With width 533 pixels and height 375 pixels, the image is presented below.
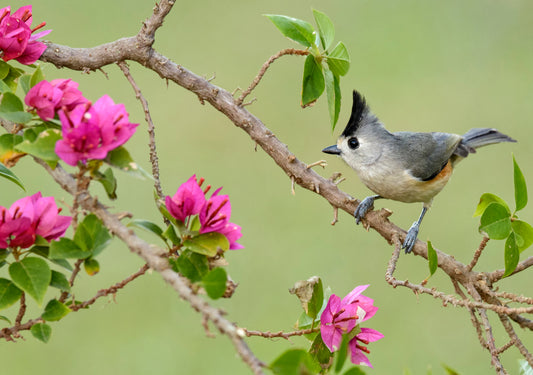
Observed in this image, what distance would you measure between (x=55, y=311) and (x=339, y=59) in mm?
574

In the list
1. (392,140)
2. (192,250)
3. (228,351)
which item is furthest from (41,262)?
(228,351)

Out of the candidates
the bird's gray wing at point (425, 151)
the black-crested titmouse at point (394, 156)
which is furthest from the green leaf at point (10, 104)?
the bird's gray wing at point (425, 151)

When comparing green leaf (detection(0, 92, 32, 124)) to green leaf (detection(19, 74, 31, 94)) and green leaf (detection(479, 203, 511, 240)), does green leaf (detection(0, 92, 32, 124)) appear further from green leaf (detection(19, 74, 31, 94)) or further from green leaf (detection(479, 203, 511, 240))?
green leaf (detection(479, 203, 511, 240))

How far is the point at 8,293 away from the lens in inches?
31.0

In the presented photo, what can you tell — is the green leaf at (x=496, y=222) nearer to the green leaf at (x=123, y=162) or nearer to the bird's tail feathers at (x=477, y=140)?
the green leaf at (x=123, y=162)

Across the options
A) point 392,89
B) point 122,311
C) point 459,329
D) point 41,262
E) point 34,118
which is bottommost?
point 122,311

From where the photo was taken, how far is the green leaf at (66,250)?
0.76 metres

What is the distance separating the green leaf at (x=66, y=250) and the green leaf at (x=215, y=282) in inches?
6.9

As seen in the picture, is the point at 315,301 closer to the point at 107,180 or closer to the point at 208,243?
the point at 208,243

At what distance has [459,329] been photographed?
11.3ft

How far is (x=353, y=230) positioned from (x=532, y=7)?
2795 millimetres

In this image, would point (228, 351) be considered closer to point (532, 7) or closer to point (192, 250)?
point (192, 250)

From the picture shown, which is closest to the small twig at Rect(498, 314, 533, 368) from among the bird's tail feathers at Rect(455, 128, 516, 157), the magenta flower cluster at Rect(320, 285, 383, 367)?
the magenta flower cluster at Rect(320, 285, 383, 367)

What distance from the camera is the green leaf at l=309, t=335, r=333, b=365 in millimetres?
933
